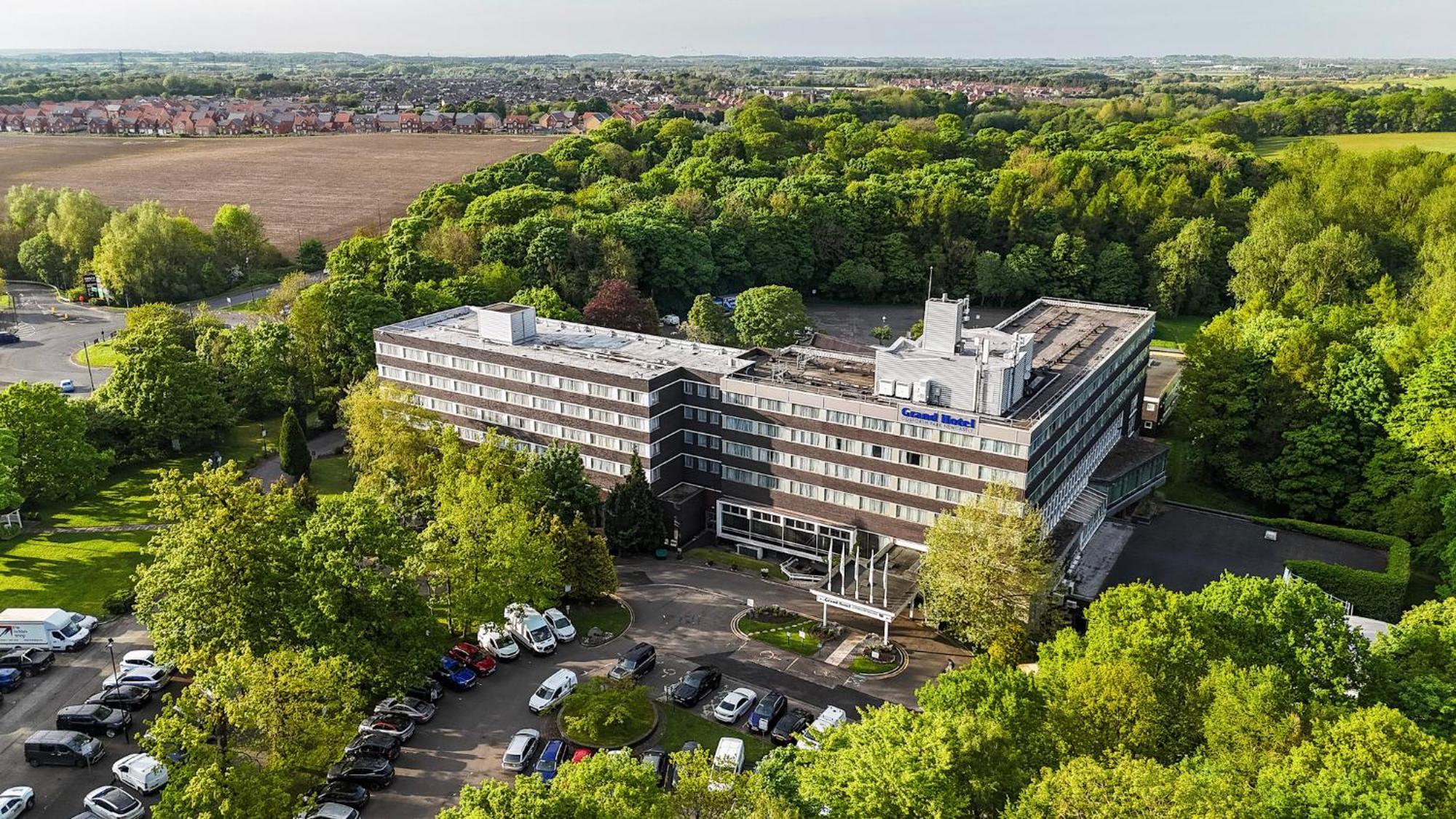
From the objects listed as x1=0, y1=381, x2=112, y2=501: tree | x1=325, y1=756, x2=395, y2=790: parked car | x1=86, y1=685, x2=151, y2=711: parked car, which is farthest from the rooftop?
x1=86, y1=685, x2=151, y2=711: parked car

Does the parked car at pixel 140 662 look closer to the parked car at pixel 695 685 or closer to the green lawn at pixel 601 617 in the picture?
the green lawn at pixel 601 617

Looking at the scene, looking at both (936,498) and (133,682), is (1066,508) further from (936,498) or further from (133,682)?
(133,682)

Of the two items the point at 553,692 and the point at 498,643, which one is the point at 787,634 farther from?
the point at 498,643

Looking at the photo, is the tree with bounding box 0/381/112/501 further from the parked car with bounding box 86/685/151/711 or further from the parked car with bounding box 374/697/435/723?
the parked car with bounding box 374/697/435/723

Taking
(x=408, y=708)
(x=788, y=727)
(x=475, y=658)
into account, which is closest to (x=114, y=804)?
(x=408, y=708)

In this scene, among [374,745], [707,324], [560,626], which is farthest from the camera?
[707,324]

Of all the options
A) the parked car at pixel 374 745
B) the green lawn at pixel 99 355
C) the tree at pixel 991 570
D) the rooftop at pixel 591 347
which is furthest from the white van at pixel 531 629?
the green lawn at pixel 99 355
